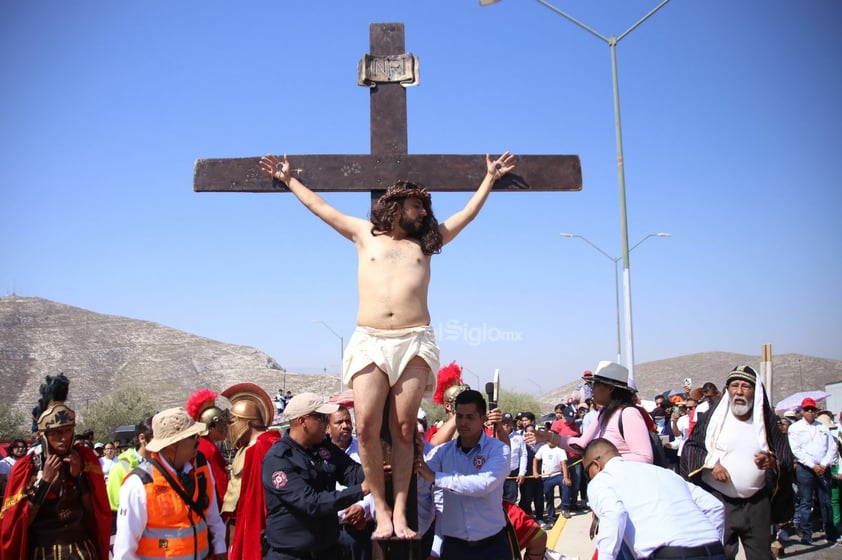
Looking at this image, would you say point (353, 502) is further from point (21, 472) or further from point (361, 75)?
point (361, 75)

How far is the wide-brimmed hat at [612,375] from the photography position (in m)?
5.65

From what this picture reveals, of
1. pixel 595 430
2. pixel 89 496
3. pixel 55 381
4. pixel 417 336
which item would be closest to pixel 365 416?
pixel 417 336

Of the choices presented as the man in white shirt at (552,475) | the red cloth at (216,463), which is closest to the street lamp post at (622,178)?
the man in white shirt at (552,475)

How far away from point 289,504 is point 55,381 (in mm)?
2386

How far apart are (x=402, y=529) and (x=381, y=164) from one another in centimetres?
230

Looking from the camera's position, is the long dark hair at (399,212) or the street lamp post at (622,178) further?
the street lamp post at (622,178)

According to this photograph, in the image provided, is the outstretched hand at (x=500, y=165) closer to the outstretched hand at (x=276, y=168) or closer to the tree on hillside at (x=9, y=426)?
the outstretched hand at (x=276, y=168)

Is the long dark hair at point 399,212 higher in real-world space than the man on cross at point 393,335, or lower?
higher

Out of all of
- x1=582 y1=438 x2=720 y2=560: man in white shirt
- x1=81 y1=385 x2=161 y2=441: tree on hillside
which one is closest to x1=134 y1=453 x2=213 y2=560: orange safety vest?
x1=582 y1=438 x2=720 y2=560: man in white shirt

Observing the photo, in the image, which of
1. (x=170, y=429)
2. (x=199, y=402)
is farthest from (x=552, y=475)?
(x=170, y=429)

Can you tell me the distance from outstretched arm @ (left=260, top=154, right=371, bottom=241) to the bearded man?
11.9ft

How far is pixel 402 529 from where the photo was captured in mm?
4250

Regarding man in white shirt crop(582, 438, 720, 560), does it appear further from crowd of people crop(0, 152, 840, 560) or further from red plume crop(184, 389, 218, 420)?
Result: red plume crop(184, 389, 218, 420)

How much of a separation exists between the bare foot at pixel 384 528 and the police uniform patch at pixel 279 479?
3.09 feet
